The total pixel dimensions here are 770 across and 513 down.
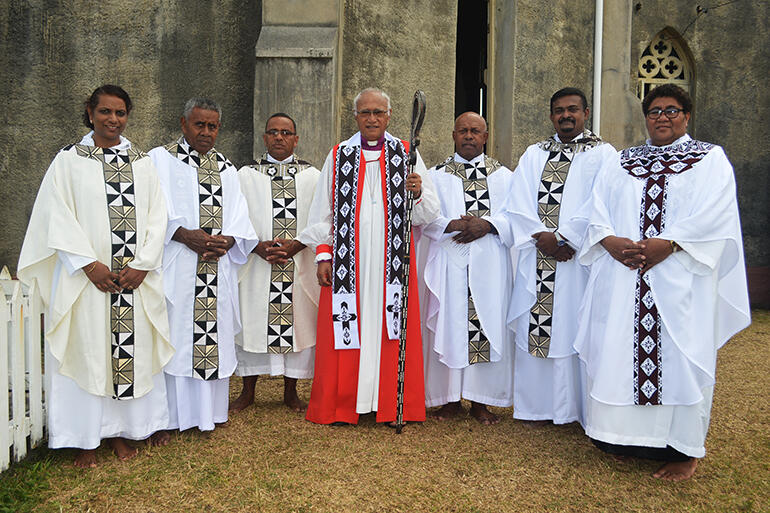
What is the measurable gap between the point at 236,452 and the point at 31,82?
657cm

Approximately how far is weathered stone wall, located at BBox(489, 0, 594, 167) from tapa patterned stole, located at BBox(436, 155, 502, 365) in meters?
4.07

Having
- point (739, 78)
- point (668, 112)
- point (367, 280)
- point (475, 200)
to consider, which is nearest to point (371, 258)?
point (367, 280)

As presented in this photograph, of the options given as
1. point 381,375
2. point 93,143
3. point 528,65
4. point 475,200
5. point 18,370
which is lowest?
point 381,375

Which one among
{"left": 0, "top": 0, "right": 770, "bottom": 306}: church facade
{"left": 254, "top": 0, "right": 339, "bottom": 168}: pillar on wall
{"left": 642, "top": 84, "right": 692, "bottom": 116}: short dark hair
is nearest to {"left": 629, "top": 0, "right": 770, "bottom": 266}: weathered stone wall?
{"left": 0, "top": 0, "right": 770, "bottom": 306}: church facade

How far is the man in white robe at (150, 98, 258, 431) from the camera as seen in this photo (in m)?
4.42

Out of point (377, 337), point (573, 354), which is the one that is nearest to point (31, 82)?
point (377, 337)

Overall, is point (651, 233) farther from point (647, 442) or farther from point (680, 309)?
point (647, 442)

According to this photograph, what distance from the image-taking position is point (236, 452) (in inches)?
164

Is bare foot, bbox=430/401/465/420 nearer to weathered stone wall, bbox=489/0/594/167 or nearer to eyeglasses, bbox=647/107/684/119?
eyeglasses, bbox=647/107/684/119

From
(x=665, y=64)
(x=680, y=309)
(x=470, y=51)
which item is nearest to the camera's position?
(x=680, y=309)

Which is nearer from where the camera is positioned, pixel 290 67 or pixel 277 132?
pixel 277 132

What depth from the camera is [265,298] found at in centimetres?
504

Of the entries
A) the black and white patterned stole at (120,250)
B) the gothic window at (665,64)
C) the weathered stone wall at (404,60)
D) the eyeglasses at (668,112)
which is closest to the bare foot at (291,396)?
the black and white patterned stole at (120,250)

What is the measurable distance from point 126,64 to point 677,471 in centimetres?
782
